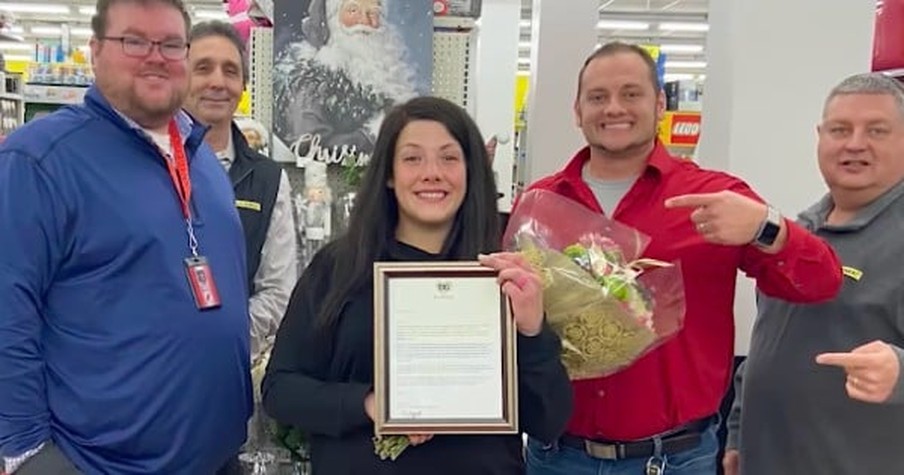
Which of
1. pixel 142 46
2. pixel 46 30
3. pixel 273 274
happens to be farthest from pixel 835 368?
pixel 46 30

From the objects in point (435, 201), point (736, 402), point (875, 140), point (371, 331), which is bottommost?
point (736, 402)

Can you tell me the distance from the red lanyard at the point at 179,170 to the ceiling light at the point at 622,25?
45.7ft

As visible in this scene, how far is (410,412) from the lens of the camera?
61.6 inches

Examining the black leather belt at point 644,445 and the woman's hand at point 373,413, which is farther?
the black leather belt at point 644,445

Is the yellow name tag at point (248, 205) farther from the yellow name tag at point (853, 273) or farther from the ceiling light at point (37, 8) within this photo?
the ceiling light at point (37, 8)

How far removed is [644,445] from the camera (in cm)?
200

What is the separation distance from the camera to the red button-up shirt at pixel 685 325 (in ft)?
6.56

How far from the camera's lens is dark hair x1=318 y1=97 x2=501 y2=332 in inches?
69.7

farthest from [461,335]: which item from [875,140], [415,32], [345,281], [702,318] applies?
[415,32]

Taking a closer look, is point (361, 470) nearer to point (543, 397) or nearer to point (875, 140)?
point (543, 397)

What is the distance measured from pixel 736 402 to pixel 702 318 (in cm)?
62

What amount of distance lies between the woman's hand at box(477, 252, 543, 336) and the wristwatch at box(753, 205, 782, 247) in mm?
588

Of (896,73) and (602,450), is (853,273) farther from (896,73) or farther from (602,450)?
(896,73)

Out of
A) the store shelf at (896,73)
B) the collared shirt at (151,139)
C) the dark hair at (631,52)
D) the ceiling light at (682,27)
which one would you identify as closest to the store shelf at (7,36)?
the collared shirt at (151,139)
